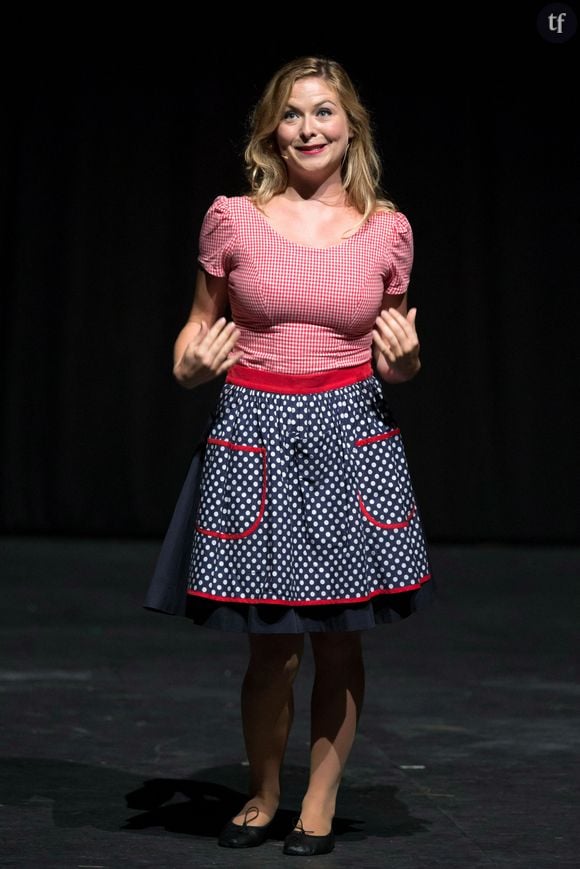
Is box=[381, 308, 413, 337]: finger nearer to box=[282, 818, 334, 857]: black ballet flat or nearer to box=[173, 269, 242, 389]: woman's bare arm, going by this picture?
box=[173, 269, 242, 389]: woman's bare arm

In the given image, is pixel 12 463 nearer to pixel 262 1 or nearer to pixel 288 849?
pixel 262 1

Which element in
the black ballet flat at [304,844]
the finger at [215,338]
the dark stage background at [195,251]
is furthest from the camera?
the dark stage background at [195,251]

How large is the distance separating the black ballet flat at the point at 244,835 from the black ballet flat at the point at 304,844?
0.18 ft

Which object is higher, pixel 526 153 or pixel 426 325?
pixel 526 153

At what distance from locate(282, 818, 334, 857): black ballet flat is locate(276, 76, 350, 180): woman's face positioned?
1.06 m

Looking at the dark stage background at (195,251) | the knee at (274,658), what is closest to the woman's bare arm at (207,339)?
the knee at (274,658)

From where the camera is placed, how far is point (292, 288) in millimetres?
2594

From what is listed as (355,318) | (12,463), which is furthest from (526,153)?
(355,318)

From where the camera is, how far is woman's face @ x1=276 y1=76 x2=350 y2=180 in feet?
8.67

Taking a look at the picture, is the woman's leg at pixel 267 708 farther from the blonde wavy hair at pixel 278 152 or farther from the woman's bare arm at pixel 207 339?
the blonde wavy hair at pixel 278 152

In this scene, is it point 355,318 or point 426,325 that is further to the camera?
point 426,325

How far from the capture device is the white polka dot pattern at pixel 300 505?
2576mm

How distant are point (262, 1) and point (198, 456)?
4834 mm

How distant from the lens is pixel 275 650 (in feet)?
8.80
